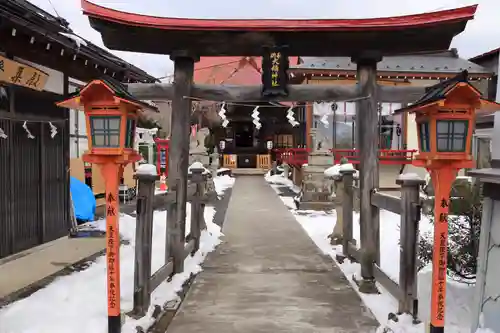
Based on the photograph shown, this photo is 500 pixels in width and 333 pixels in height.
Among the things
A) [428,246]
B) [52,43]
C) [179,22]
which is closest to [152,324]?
[428,246]

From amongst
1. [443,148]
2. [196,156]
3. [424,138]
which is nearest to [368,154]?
[424,138]

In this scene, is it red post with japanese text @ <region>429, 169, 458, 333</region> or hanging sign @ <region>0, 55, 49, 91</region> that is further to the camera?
hanging sign @ <region>0, 55, 49, 91</region>

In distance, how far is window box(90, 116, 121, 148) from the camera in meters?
4.59

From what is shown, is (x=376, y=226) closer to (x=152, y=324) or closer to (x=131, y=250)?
(x=152, y=324)

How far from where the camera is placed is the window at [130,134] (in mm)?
4803

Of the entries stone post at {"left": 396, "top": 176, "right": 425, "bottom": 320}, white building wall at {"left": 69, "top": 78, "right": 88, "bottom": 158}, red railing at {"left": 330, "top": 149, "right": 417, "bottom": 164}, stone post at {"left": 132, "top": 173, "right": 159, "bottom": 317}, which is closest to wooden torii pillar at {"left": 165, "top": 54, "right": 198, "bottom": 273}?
stone post at {"left": 132, "top": 173, "right": 159, "bottom": 317}

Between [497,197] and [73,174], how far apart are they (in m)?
10.5

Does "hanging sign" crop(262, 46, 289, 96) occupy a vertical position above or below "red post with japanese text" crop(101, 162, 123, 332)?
above

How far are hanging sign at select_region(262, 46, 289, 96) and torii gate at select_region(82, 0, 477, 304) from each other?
0.11 m

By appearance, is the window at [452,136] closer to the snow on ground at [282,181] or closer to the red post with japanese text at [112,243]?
the red post with japanese text at [112,243]

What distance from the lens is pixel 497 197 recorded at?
454cm

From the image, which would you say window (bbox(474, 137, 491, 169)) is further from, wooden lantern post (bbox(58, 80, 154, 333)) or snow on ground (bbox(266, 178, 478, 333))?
wooden lantern post (bbox(58, 80, 154, 333))

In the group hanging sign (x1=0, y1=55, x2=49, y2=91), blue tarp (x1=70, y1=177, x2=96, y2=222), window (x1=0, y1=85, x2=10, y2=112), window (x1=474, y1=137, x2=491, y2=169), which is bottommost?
blue tarp (x1=70, y1=177, x2=96, y2=222)

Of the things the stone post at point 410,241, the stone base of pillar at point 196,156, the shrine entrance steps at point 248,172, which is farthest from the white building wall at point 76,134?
the shrine entrance steps at point 248,172
